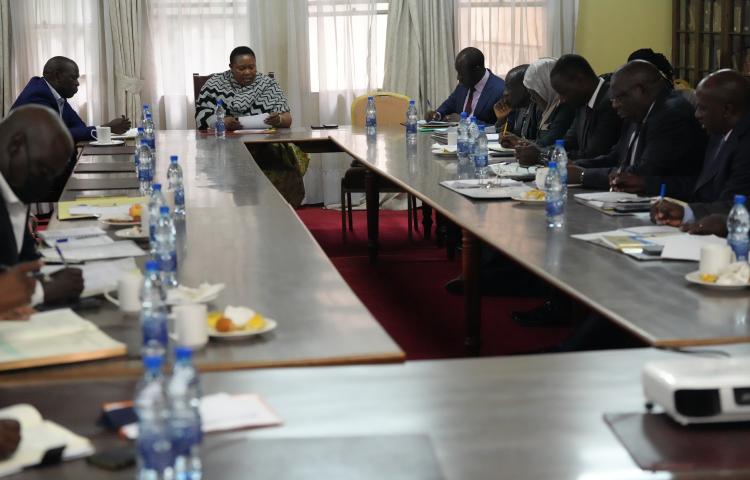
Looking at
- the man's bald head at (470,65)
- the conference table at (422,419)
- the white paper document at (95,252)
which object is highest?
the man's bald head at (470,65)

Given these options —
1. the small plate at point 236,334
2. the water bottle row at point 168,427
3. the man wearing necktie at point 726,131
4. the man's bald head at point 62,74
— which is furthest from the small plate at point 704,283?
the man's bald head at point 62,74

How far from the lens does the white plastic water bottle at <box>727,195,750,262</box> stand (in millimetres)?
3176

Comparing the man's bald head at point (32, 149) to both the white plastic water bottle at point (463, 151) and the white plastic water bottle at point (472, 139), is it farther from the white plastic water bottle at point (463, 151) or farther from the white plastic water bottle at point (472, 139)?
the white plastic water bottle at point (472, 139)

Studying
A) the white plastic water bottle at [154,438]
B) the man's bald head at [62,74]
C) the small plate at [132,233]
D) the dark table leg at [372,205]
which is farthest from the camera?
the man's bald head at [62,74]

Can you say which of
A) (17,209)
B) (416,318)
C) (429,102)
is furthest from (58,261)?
(429,102)

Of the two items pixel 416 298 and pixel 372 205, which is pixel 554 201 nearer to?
pixel 416 298

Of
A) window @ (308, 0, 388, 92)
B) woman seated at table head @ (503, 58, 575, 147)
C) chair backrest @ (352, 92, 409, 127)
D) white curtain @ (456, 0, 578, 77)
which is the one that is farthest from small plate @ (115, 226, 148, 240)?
white curtain @ (456, 0, 578, 77)

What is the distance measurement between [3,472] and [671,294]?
1.79m

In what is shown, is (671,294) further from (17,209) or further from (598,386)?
(17,209)

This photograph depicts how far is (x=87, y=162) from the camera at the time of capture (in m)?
6.10

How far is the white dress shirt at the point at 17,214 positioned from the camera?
9.01ft

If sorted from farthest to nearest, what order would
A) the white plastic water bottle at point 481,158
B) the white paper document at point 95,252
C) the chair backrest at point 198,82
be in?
the chair backrest at point 198,82 → the white plastic water bottle at point 481,158 → the white paper document at point 95,252

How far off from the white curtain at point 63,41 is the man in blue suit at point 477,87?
2632mm

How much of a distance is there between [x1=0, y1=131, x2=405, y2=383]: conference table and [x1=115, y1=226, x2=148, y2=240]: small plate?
0.14m
